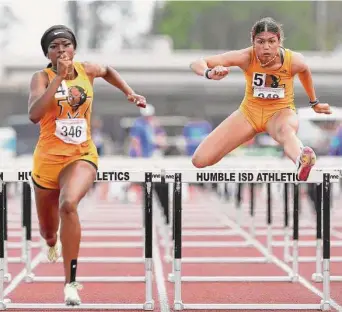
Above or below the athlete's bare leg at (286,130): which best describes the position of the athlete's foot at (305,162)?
below

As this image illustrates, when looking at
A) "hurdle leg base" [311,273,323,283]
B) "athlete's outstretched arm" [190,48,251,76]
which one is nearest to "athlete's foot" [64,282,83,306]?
"athlete's outstretched arm" [190,48,251,76]

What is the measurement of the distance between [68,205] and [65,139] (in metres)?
0.53

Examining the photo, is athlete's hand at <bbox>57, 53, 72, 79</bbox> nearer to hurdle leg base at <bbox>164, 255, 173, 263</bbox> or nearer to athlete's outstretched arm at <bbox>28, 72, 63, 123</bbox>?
athlete's outstretched arm at <bbox>28, 72, 63, 123</bbox>

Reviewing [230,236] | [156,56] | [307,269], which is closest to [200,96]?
[156,56]

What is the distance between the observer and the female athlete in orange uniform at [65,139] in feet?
21.1

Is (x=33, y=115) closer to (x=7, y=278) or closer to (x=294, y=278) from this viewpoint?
(x=7, y=278)

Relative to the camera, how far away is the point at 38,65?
43.9 metres

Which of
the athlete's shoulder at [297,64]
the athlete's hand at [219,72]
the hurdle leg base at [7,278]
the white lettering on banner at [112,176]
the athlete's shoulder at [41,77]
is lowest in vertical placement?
the hurdle leg base at [7,278]

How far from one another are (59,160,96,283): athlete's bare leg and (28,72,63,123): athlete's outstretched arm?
436mm

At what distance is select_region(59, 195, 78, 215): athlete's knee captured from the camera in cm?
637

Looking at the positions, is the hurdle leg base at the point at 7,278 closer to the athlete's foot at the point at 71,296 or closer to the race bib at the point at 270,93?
the athlete's foot at the point at 71,296

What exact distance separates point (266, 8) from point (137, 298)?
247 feet

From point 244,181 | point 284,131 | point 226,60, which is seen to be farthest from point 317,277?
point 226,60

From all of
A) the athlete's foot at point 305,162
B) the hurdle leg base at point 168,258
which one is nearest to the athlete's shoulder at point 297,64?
the athlete's foot at point 305,162
